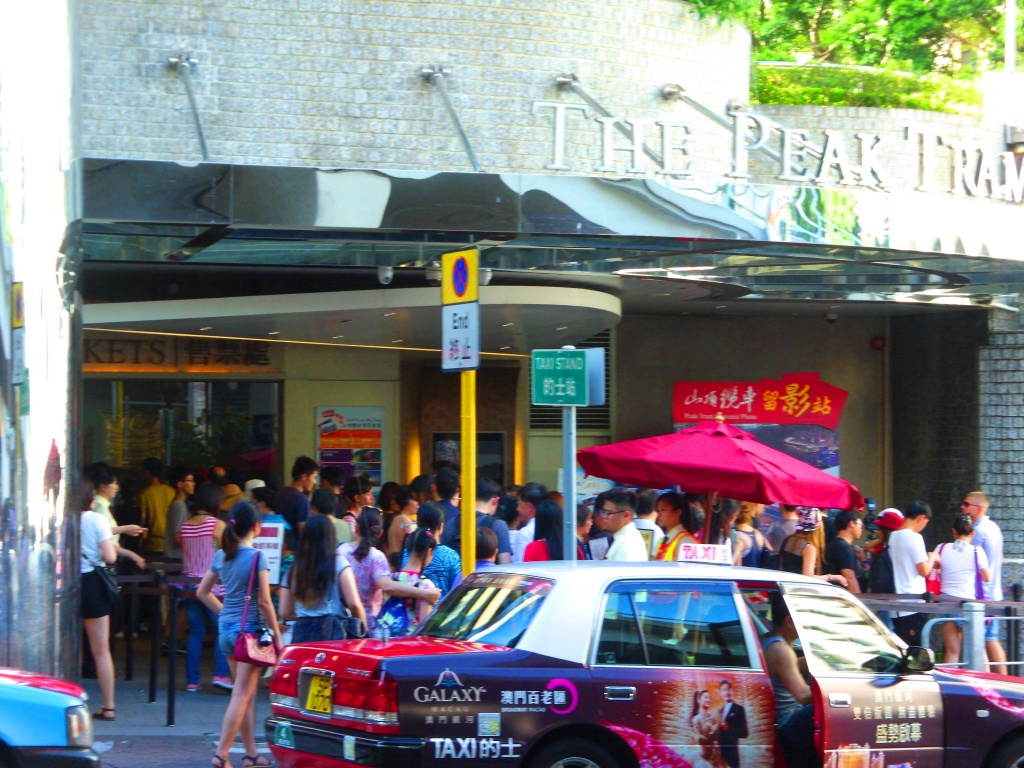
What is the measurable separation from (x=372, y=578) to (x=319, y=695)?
2.76m

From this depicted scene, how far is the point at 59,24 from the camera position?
932 centimetres

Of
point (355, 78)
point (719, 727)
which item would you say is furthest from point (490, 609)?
point (355, 78)

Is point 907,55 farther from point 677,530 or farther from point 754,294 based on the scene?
point 677,530

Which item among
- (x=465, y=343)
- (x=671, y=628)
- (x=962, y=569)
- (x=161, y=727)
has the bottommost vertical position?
(x=161, y=727)

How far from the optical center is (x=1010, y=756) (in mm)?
7262

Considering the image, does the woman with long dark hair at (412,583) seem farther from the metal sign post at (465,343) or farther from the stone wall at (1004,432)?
the stone wall at (1004,432)

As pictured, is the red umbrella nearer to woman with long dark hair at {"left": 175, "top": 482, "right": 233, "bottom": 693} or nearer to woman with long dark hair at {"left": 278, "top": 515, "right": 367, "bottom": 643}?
woman with long dark hair at {"left": 175, "top": 482, "right": 233, "bottom": 693}

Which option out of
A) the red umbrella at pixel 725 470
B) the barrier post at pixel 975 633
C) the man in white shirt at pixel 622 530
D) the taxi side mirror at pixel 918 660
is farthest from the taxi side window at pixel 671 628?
the red umbrella at pixel 725 470

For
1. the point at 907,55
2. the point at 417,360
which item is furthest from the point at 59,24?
the point at 907,55

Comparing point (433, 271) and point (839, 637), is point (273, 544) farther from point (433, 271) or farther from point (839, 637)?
point (839, 637)

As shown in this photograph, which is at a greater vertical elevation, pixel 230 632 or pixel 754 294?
pixel 754 294

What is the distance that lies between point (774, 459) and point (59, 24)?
22.3 ft

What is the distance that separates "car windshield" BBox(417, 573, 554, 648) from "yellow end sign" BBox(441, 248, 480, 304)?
1653 millimetres

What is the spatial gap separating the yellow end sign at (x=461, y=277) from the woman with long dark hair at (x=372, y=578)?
1982 mm
